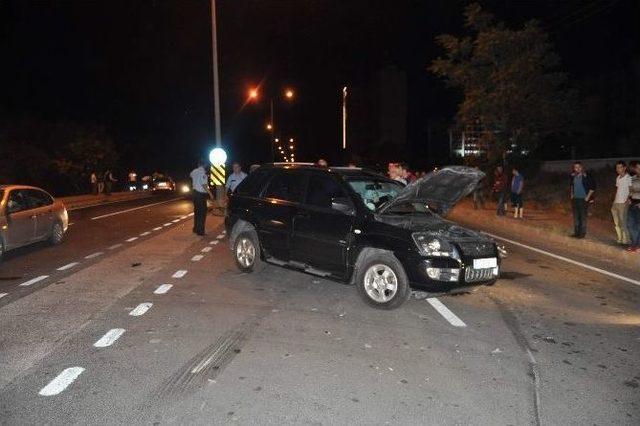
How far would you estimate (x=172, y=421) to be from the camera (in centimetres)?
392

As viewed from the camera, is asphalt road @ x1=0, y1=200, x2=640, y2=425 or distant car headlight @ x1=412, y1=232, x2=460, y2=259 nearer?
asphalt road @ x1=0, y1=200, x2=640, y2=425

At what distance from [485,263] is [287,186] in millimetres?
3229

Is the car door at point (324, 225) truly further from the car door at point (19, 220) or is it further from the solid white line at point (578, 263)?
the car door at point (19, 220)

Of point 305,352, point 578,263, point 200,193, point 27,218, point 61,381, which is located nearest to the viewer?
point 61,381

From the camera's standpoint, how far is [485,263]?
680 cm

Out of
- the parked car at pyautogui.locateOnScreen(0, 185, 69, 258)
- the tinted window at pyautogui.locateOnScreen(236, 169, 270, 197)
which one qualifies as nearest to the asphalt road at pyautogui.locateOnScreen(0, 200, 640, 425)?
the tinted window at pyautogui.locateOnScreen(236, 169, 270, 197)

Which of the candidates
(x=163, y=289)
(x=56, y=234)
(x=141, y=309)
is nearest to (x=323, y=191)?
(x=163, y=289)

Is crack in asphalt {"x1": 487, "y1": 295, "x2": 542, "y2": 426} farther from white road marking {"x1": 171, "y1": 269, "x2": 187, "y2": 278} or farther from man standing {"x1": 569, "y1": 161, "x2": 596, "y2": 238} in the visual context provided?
man standing {"x1": 569, "y1": 161, "x2": 596, "y2": 238}

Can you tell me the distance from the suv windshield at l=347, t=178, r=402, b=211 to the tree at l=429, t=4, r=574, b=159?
18.7 m

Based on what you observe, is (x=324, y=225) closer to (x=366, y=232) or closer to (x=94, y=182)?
(x=366, y=232)

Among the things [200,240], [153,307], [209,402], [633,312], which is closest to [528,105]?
[200,240]

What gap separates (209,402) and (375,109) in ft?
221

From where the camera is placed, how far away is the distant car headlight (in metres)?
6.54

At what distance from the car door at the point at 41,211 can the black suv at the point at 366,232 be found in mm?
5073
